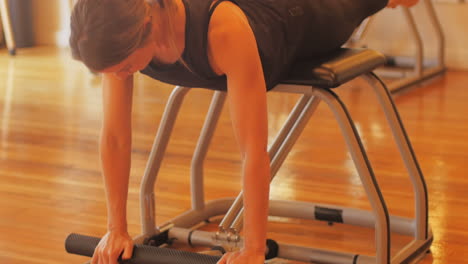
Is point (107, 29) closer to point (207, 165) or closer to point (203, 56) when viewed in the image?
point (203, 56)

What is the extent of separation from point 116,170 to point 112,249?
16cm

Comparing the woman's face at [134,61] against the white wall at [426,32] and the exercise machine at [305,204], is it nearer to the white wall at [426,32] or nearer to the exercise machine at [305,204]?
the exercise machine at [305,204]

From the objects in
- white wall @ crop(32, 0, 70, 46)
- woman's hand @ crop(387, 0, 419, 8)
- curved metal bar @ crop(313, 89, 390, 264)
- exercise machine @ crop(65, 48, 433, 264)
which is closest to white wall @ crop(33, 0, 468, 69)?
white wall @ crop(32, 0, 70, 46)

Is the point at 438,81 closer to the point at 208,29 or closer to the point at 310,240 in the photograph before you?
the point at 310,240

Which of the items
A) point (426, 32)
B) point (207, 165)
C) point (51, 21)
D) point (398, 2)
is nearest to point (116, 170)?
point (398, 2)

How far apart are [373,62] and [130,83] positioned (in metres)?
0.56

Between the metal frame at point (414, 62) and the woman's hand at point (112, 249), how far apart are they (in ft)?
7.82

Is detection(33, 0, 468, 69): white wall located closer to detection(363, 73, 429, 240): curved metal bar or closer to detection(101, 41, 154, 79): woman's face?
detection(363, 73, 429, 240): curved metal bar

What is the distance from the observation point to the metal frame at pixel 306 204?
159 cm

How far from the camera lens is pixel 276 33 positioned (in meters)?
1.53

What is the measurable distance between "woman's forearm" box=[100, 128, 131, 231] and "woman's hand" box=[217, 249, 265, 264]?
0.88 feet

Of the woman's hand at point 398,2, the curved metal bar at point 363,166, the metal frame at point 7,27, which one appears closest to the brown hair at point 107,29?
the curved metal bar at point 363,166

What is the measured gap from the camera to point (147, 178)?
6.11 feet

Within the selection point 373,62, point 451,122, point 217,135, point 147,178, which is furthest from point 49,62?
point 373,62
